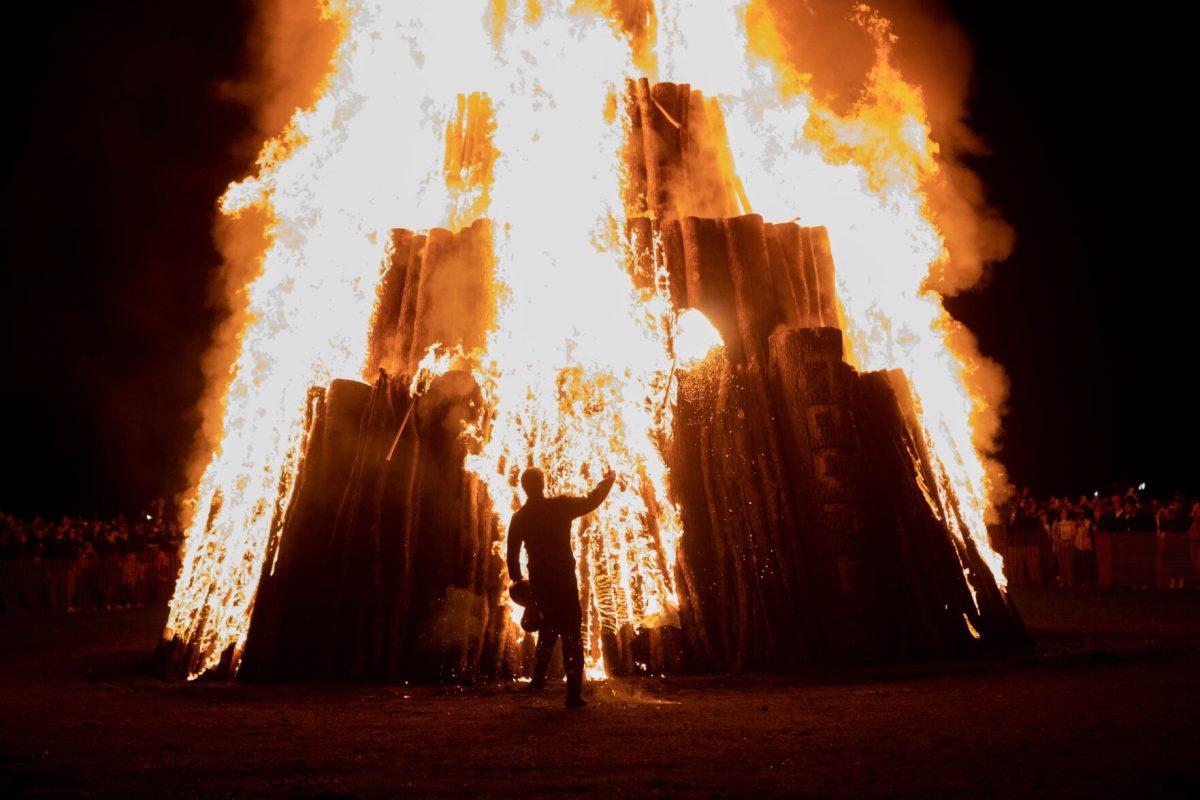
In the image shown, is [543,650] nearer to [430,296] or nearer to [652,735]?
[652,735]

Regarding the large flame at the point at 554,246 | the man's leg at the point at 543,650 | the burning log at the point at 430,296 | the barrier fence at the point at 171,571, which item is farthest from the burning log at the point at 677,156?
the barrier fence at the point at 171,571

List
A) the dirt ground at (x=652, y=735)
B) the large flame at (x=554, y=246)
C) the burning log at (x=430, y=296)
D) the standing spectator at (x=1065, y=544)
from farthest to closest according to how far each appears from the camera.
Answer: the standing spectator at (x=1065, y=544) < the burning log at (x=430, y=296) < the large flame at (x=554, y=246) < the dirt ground at (x=652, y=735)

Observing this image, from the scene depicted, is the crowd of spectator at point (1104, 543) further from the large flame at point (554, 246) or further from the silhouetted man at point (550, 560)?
the silhouetted man at point (550, 560)

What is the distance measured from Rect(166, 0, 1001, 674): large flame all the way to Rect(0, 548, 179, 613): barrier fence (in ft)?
31.8

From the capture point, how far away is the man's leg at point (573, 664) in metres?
8.52

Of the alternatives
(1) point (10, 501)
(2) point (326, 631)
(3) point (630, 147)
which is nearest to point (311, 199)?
(3) point (630, 147)

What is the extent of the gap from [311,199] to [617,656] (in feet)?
29.3

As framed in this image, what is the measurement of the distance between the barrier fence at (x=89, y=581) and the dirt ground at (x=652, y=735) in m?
12.6

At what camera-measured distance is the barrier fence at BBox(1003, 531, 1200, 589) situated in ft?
74.3

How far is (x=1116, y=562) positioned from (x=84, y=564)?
22908 mm

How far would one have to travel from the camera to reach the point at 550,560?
9.04 meters

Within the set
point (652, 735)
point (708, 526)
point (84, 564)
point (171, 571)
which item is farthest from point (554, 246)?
point (171, 571)

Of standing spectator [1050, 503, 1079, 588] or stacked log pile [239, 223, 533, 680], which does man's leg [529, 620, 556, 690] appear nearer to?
stacked log pile [239, 223, 533, 680]

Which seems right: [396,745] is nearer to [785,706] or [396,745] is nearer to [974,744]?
[785,706]
